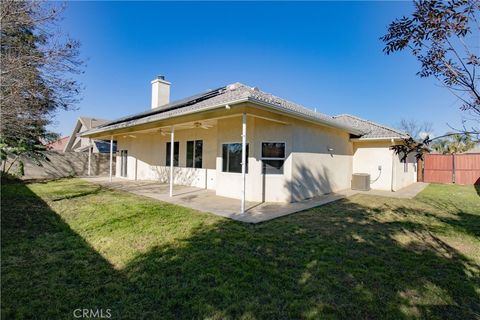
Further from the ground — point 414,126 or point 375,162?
point 414,126

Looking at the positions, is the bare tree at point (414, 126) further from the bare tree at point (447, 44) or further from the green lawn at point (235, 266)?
the bare tree at point (447, 44)

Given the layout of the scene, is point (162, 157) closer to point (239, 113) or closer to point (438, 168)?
point (239, 113)

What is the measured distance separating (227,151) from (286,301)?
7198mm

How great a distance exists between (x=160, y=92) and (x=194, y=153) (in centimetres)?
819

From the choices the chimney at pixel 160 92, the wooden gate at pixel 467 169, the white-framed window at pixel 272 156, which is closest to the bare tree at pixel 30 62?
the white-framed window at pixel 272 156

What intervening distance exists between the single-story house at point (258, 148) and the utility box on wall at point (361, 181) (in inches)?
18.9

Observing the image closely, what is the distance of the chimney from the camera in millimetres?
18558

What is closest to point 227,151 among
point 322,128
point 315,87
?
point 322,128

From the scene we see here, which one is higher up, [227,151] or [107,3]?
[107,3]

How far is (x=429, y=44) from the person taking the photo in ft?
11.4

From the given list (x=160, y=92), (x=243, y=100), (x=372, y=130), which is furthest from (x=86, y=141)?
(x=372, y=130)

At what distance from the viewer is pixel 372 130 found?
14578 mm

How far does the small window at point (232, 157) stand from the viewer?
9445mm

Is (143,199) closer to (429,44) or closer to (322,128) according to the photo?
(322,128)
